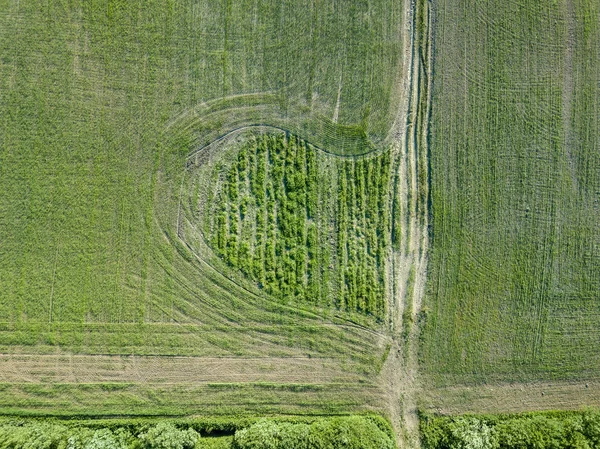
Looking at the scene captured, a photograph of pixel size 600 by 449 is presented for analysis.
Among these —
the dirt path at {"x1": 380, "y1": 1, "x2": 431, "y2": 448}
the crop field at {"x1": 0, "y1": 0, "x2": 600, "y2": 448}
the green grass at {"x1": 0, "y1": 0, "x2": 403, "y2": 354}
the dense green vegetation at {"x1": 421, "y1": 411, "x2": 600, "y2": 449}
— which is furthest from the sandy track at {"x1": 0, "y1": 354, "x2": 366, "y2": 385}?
the dense green vegetation at {"x1": 421, "y1": 411, "x2": 600, "y2": 449}

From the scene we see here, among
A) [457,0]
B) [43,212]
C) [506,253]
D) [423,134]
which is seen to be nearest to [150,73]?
[43,212]

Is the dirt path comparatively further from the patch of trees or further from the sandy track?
the sandy track

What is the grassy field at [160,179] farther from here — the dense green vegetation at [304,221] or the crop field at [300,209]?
the dense green vegetation at [304,221]

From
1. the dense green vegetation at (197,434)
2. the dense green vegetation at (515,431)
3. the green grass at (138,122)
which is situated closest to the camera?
the dense green vegetation at (197,434)

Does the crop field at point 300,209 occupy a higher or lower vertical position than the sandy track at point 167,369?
higher

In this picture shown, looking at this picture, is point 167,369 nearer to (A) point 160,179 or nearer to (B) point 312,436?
(B) point 312,436

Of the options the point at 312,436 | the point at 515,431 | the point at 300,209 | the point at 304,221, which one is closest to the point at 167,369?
the point at 312,436

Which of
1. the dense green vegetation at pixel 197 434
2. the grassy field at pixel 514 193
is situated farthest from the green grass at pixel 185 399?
the grassy field at pixel 514 193
